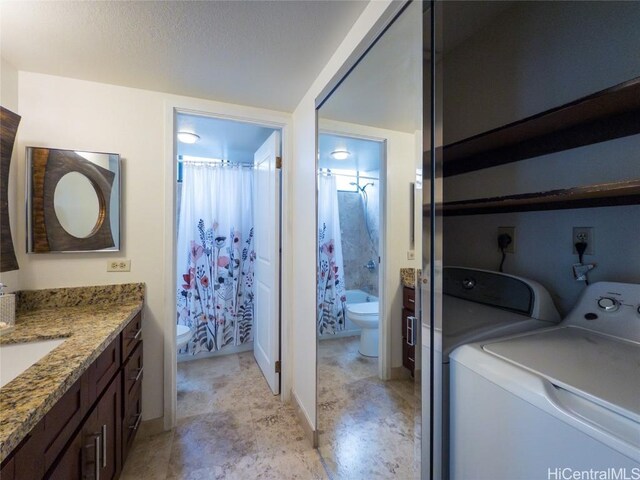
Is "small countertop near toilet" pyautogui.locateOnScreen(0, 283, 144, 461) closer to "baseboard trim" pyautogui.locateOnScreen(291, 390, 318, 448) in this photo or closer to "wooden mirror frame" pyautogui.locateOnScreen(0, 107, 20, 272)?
"wooden mirror frame" pyautogui.locateOnScreen(0, 107, 20, 272)

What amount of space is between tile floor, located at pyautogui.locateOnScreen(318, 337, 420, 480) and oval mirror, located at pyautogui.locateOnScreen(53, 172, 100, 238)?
1.60 meters

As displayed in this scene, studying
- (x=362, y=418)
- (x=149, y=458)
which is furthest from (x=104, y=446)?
(x=362, y=418)

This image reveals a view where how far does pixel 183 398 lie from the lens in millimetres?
2170

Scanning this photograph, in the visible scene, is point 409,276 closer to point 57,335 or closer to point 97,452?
point 97,452

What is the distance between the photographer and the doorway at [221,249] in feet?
8.48

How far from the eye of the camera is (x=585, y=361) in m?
0.72

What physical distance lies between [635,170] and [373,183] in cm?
84

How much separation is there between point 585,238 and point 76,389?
1857mm

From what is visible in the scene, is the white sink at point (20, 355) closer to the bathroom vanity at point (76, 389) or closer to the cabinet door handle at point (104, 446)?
the bathroom vanity at point (76, 389)

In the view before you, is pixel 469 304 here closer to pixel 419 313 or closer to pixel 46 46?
pixel 419 313

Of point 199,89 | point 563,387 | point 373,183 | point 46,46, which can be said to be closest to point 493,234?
point 373,183

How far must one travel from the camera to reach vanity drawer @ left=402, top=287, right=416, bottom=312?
1.01m

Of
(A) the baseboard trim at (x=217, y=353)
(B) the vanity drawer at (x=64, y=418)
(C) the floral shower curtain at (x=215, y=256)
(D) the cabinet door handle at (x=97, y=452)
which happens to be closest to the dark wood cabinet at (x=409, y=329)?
(B) the vanity drawer at (x=64, y=418)

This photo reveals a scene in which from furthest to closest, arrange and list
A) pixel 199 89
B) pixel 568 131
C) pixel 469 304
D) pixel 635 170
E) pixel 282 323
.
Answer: pixel 282 323, pixel 199 89, pixel 469 304, pixel 568 131, pixel 635 170
